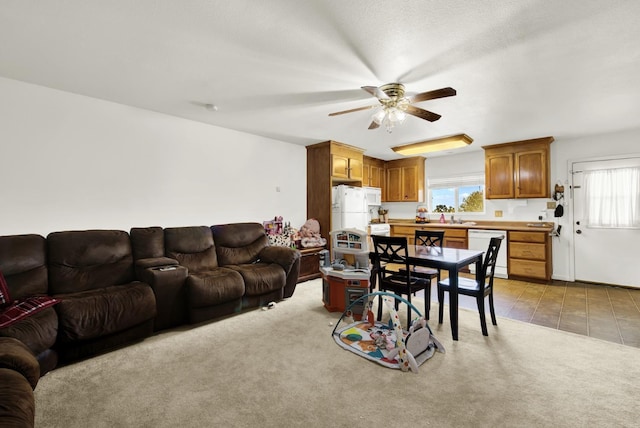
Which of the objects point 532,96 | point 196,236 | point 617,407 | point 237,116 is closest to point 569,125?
point 532,96

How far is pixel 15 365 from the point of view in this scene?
135 cm

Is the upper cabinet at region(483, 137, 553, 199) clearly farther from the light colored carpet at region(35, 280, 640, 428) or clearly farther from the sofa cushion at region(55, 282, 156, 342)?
the sofa cushion at region(55, 282, 156, 342)

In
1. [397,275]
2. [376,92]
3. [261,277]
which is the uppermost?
[376,92]

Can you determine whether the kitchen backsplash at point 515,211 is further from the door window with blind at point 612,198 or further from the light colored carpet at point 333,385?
the light colored carpet at point 333,385

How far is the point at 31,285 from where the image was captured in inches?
95.7

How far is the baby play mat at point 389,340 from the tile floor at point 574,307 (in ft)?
2.59

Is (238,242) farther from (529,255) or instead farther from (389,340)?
(529,255)

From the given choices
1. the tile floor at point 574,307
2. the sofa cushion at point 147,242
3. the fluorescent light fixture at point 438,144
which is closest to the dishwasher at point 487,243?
the tile floor at point 574,307

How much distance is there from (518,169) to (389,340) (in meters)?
4.26

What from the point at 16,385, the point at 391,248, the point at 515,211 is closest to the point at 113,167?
the point at 16,385

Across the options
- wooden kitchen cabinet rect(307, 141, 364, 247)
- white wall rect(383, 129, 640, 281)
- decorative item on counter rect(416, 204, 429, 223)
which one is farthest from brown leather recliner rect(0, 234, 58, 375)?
white wall rect(383, 129, 640, 281)

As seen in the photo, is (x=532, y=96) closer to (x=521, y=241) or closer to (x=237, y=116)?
(x=521, y=241)

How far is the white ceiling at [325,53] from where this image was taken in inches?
69.1

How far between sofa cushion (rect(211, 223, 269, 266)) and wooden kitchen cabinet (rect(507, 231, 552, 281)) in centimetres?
411
